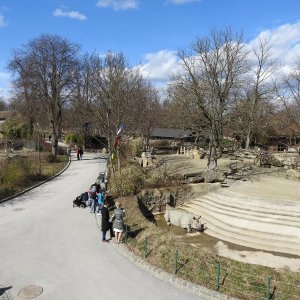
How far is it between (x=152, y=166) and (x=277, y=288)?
2188 cm

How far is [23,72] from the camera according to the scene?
146 feet

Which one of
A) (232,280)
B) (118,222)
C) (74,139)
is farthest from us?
(74,139)

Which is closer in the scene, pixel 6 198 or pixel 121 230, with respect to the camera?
pixel 121 230

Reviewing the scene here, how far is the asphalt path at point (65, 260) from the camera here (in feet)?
37.0

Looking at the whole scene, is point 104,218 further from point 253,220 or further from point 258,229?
Result: point 253,220

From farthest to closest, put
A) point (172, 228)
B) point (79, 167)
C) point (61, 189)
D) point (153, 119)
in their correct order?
point (153, 119), point (79, 167), point (61, 189), point (172, 228)

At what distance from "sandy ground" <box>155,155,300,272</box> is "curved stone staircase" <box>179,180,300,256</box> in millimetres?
525

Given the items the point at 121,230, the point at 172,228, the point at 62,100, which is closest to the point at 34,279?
the point at 121,230

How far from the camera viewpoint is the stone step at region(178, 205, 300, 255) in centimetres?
1695

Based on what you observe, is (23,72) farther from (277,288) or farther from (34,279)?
(277,288)

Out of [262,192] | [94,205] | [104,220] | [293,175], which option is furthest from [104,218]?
[293,175]

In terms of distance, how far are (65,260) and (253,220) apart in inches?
410

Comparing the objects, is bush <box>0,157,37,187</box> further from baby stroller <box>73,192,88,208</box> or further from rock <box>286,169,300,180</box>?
rock <box>286,169,300,180</box>

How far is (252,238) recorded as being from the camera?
1803 centimetres
